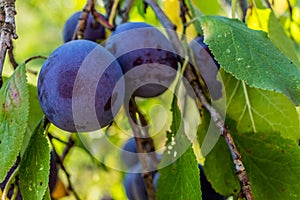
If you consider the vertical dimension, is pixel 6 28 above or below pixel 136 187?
above

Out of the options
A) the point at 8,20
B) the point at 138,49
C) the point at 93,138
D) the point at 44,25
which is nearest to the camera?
the point at 8,20

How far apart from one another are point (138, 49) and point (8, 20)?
0.24m

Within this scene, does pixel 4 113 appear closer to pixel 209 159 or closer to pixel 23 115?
pixel 23 115

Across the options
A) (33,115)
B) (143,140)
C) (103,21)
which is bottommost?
(143,140)

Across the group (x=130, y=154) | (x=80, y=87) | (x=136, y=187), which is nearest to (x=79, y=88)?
(x=80, y=87)

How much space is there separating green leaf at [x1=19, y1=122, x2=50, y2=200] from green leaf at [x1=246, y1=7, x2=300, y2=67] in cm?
42

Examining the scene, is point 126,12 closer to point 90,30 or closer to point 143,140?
point 90,30

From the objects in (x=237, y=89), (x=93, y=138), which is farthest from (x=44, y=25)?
(x=237, y=89)

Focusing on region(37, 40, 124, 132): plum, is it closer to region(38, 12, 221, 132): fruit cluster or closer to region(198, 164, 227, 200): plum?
region(38, 12, 221, 132): fruit cluster

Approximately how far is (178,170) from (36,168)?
20cm

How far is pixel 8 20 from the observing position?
2.05ft

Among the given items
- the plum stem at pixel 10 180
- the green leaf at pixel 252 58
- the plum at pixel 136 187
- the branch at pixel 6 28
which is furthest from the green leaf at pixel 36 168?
the plum at pixel 136 187

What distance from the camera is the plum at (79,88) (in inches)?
26.9

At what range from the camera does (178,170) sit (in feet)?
2.56
